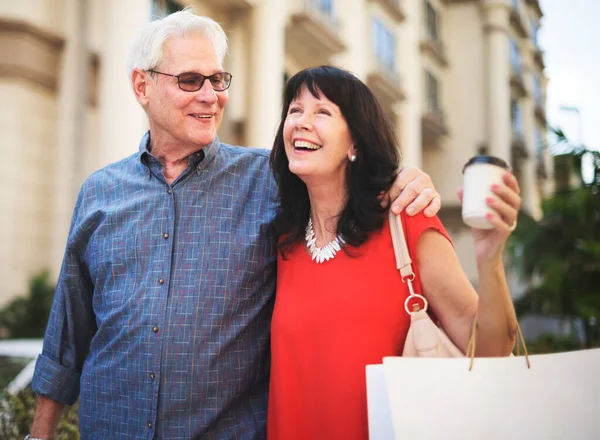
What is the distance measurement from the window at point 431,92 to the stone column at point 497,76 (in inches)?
97.1

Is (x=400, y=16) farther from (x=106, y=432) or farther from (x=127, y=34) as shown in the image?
(x=106, y=432)

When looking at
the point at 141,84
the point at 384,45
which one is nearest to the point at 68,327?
the point at 141,84

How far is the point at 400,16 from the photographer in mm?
22281

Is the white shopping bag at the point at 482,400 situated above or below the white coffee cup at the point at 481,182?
below

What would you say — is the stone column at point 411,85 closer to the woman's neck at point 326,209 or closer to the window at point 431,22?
the window at point 431,22

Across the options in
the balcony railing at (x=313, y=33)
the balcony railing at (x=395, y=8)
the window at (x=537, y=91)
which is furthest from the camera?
the window at (x=537, y=91)

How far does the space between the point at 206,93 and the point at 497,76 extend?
2624 cm

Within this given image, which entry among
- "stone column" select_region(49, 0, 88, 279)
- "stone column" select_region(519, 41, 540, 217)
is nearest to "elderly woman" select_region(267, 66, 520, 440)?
"stone column" select_region(49, 0, 88, 279)

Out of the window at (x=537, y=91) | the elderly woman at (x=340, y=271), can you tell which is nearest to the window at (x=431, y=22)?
the window at (x=537, y=91)

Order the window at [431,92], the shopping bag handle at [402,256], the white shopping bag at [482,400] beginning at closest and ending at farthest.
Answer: the white shopping bag at [482,400] < the shopping bag handle at [402,256] < the window at [431,92]

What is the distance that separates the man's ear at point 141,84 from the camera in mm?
3001

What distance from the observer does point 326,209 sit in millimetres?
2549

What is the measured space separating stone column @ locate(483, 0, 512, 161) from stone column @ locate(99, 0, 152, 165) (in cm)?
1942

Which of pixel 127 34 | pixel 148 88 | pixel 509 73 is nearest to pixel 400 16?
pixel 509 73
